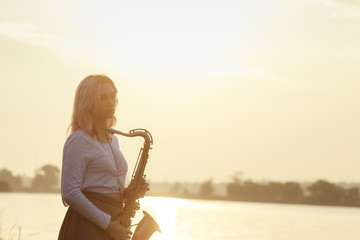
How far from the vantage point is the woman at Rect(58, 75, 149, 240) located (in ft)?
17.0

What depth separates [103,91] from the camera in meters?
5.32

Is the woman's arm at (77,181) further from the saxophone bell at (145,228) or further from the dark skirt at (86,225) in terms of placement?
the saxophone bell at (145,228)

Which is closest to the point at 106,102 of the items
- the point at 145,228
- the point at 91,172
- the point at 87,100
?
the point at 87,100

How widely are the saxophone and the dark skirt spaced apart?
→ 1.03 feet

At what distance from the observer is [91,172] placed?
5.32 metres

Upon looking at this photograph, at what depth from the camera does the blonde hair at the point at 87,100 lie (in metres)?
5.28

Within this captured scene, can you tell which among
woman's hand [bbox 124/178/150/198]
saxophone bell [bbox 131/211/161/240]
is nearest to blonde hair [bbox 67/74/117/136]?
woman's hand [bbox 124/178/150/198]

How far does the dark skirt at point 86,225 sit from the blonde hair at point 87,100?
552 mm

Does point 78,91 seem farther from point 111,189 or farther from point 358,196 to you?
point 358,196

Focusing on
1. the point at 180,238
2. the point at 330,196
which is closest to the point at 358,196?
the point at 330,196

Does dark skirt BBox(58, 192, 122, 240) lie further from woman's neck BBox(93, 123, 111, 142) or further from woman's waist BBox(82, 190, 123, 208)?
woman's neck BBox(93, 123, 111, 142)

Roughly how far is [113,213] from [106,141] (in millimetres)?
625

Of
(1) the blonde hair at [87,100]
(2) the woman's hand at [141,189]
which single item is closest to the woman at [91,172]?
(1) the blonde hair at [87,100]

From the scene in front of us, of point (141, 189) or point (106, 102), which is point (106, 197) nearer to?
point (141, 189)
